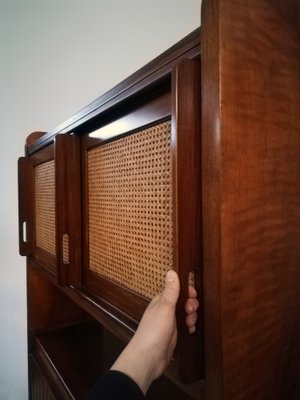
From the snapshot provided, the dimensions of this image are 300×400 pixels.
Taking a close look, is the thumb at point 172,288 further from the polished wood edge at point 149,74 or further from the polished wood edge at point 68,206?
the polished wood edge at point 68,206

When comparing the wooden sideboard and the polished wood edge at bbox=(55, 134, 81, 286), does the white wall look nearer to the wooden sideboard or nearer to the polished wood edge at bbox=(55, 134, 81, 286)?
the polished wood edge at bbox=(55, 134, 81, 286)

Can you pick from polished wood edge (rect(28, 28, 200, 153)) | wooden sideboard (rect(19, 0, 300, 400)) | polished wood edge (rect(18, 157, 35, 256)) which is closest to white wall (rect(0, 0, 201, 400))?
polished wood edge (rect(18, 157, 35, 256))

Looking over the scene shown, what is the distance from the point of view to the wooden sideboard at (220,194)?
0.32 metres

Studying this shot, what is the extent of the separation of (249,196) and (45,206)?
0.74 m

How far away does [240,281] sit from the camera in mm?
334

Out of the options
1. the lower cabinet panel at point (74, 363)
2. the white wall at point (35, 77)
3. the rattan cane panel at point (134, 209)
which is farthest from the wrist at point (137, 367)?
the white wall at point (35, 77)

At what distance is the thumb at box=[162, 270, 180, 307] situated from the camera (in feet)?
1.14

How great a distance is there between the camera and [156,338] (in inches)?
14.2

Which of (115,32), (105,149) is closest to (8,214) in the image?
(115,32)

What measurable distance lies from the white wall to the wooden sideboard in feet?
2.42

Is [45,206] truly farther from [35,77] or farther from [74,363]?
[35,77]

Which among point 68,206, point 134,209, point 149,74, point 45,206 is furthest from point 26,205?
point 149,74

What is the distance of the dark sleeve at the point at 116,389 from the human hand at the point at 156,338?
11mm

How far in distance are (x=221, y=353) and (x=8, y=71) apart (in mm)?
1867
